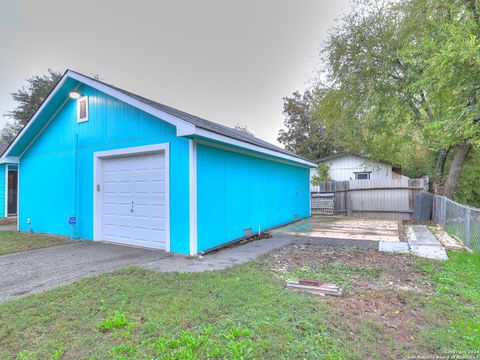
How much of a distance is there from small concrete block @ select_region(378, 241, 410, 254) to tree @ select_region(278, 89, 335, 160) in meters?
17.8

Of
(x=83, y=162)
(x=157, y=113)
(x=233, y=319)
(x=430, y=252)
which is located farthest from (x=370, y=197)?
(x=83, y=162)

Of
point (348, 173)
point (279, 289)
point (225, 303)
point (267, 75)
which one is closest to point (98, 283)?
point (225, 303)

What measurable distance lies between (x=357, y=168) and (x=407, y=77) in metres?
8.69

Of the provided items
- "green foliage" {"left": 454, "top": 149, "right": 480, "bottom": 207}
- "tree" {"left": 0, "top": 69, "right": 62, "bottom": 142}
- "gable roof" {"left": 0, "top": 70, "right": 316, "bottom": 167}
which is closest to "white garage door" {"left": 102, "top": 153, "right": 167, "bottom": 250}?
"gable roof" {"left": 0, "top": 70, "right": 316, "bottom": 167}

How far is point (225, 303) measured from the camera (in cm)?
306

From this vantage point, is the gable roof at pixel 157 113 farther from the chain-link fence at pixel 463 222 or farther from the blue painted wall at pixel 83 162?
the chain-link fence at pixel 463 222

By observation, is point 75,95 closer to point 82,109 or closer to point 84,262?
point 82,109

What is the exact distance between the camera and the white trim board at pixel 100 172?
571 centimetres

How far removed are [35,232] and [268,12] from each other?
1229 centimetres

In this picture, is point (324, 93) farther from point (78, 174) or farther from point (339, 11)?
point (78, 174)

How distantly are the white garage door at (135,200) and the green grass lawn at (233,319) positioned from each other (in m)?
2.01

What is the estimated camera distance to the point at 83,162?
735cm

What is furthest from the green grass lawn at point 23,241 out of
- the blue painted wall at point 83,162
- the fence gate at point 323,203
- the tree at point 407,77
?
the tree at point 407,77

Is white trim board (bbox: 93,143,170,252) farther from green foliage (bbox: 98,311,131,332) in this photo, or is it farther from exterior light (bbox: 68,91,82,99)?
green foliage (bbox: 98,311,131,332)
